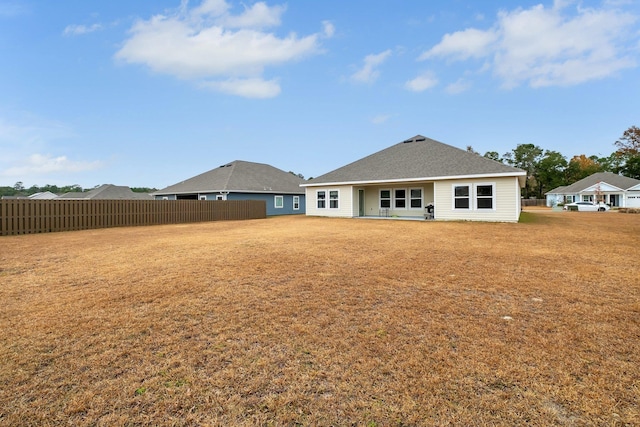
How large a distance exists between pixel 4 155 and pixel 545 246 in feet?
160

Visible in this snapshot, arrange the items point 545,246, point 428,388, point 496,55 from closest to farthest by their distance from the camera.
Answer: point 428,388 < point 545,246 < point 496,55

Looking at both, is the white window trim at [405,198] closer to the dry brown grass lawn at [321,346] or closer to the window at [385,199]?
the window at [385,199]

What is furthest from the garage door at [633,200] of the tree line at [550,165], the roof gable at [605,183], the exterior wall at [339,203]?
the exterior wall at [339,203]

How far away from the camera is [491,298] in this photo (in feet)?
13.7

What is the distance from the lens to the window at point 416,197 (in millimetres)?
20594

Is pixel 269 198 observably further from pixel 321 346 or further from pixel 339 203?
pixel 321 346

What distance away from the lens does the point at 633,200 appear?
129ft

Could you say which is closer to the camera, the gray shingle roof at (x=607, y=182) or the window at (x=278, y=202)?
the window at (x=278, y=202)

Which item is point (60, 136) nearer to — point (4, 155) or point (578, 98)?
point (4, 155)

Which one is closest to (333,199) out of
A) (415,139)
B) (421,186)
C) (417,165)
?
(421,186)

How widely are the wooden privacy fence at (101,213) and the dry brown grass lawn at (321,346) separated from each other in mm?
10273

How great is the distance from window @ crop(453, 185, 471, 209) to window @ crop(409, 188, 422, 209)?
10.1 ft

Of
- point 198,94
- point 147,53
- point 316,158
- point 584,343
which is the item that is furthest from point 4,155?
point 584,343

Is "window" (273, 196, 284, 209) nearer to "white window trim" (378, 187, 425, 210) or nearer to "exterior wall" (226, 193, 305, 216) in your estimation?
"exterior wall" (226, 193, 305, 216)
